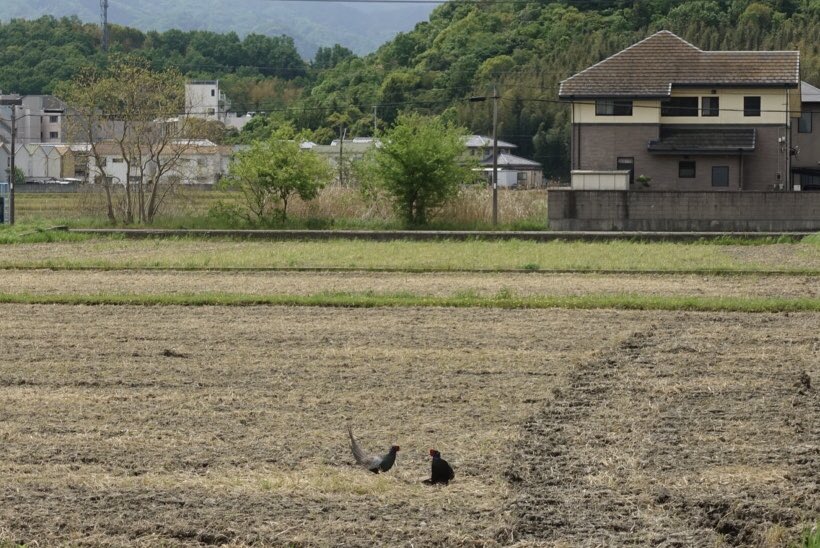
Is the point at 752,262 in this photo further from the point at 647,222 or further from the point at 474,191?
the point at 474,191

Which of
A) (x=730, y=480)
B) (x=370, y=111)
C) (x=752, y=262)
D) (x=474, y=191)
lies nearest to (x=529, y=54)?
(x=370, y=111)

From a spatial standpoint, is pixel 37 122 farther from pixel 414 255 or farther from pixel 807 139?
pixel 414 255

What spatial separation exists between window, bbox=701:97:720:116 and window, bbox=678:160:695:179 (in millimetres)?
1752

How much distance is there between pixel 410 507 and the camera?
7004 mm

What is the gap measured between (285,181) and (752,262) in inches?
633

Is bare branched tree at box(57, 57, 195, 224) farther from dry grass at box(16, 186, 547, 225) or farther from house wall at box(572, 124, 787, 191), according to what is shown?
house wall at box(572, 124, 787, 191)

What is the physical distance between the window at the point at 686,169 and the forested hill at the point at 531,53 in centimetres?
2416

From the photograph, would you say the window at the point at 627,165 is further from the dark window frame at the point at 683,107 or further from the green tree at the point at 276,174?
the green tree at the point at 276,174

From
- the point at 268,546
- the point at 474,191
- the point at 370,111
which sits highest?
the point at 370,111

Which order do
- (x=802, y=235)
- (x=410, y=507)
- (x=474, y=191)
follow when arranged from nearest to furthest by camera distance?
(x=410, y=507), (x=802, y=235), (x=474, y=191)

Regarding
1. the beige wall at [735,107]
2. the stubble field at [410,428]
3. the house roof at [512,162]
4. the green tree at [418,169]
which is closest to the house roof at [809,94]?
the beige wall at [735,107]

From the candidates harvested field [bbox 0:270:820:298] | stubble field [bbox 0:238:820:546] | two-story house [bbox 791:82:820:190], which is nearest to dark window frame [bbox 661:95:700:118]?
two-story house [bbox 791:82:820:190]

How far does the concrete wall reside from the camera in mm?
35062

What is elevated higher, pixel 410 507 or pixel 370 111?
pixel 370 111
